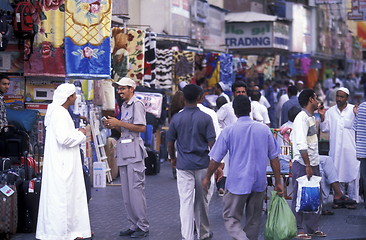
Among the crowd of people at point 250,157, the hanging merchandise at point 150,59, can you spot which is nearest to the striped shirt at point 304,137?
the crowd of people at point 250,157

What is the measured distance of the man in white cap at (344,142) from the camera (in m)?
13.2

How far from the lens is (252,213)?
8836mm

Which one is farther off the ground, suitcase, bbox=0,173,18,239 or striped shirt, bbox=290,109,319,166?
striped shirt, bbox=290,109,319,166

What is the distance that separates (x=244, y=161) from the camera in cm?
868

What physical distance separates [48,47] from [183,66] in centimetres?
712

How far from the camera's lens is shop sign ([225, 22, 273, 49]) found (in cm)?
3195

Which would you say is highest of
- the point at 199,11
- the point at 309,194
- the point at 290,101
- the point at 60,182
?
the point at 199,11

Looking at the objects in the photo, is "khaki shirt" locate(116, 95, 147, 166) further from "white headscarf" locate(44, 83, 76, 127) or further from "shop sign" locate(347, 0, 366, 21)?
"shop sign" locate(347, 0, 366, 21)

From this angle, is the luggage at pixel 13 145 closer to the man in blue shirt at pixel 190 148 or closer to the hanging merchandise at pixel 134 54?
the man in blue shirt at pixel 190 148

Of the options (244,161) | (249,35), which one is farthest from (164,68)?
(249,35)

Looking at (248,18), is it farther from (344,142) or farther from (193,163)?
(193,163)

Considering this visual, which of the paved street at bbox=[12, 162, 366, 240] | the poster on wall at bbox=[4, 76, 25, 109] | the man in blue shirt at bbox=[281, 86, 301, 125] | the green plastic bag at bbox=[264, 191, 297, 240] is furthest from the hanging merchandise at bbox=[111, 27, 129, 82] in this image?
the green plastic bag at bbox=[264, 191, 297, 240]

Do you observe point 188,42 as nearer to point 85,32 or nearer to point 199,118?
point 85,32

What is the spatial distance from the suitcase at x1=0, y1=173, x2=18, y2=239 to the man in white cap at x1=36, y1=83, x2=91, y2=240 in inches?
25.4
